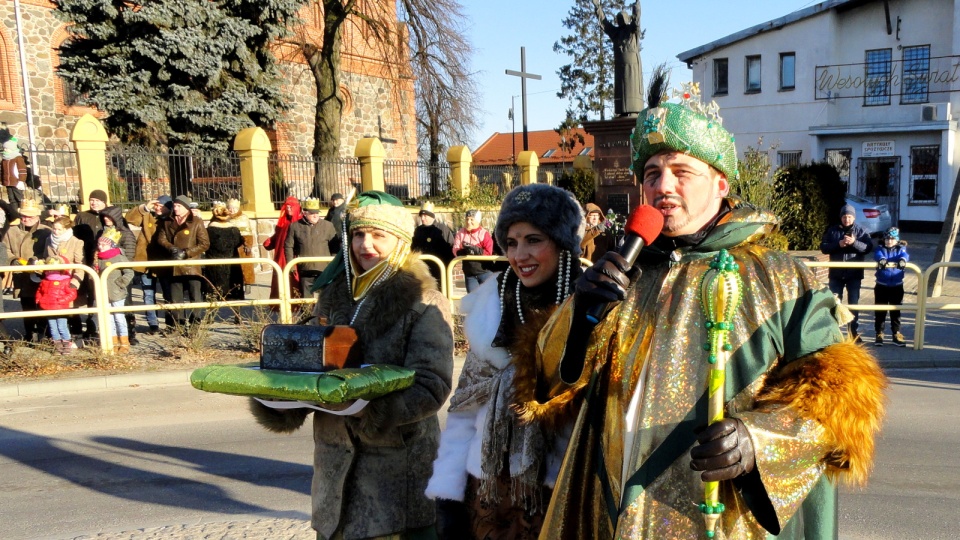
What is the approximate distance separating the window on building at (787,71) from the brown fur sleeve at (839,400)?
1155 inches

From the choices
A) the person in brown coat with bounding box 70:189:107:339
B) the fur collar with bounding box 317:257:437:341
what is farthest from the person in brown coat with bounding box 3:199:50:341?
the fur collar with bounding box 317:257:437:341

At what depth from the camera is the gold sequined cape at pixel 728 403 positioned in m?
1.58

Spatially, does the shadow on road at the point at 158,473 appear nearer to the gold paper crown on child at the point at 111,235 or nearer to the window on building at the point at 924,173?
the gold paper crown on child at the point at 111,235

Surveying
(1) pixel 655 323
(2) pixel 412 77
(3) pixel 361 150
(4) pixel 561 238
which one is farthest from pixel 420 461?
(2) pixel 412 77

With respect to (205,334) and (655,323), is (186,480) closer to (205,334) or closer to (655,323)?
(205,334)

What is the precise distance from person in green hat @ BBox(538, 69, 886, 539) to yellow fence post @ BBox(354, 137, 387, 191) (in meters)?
16.7

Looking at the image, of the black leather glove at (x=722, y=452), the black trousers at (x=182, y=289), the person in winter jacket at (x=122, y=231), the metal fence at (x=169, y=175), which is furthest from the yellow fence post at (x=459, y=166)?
the black leather glove at (x=722, y=452)

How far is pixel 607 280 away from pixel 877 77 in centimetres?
2999

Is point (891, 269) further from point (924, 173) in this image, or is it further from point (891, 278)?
point (924, 173)

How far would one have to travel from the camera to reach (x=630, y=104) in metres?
15.0

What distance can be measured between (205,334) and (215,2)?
13138mm

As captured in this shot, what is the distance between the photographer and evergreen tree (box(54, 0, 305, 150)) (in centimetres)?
1800

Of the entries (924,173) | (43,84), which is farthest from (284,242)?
(924,173)

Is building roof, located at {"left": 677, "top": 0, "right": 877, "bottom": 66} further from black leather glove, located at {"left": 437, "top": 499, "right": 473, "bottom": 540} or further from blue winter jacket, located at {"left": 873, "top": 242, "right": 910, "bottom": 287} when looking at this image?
black leather glove, located at {"left": 437, "top": 499, "right": 473, "bottom": 540}
